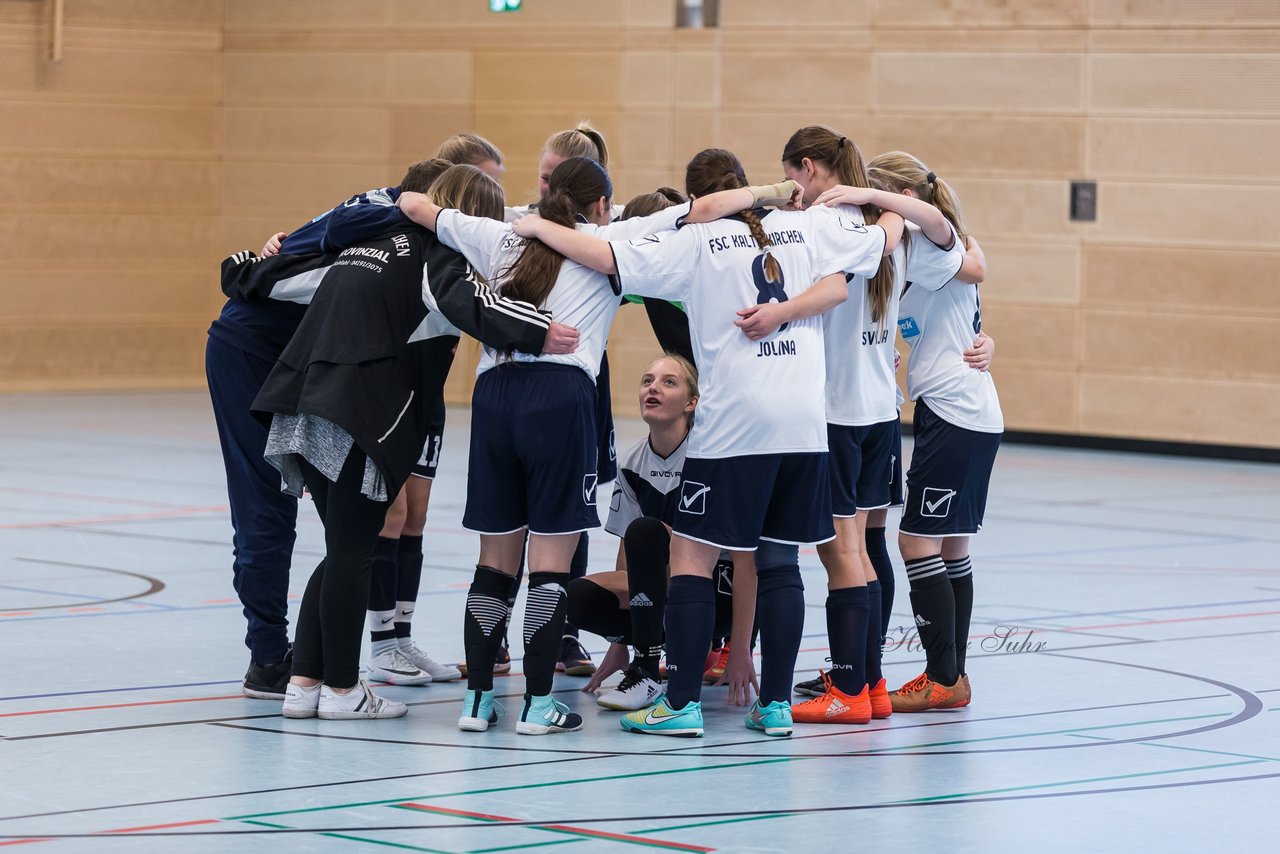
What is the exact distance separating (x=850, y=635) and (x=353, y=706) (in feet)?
4.88

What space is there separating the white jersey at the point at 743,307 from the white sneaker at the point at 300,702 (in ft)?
4.43

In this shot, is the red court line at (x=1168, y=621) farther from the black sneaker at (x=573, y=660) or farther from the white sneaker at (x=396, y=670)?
the white sneaker at (x=396, y=670)

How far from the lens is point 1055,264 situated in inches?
603

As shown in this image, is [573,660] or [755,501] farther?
[573,660]

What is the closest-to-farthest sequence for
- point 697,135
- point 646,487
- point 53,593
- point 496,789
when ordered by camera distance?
point 496,789
point 646,487
point 53,593
point 697,135

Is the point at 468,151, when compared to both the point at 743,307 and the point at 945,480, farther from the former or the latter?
the point at 945,480

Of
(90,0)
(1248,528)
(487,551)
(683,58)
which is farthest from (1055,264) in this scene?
(487,551)

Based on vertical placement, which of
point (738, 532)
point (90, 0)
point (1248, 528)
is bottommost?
point (1248, 528)

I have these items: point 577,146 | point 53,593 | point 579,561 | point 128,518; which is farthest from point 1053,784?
point 128,518

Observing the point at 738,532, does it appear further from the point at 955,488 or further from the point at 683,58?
the point at 683,58

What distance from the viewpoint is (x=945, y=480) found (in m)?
5.95

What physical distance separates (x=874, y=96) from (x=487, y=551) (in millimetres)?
11161

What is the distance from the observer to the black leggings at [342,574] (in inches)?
214

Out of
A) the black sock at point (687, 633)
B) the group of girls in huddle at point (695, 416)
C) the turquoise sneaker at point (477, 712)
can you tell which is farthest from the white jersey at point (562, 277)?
the turquoise sneaker at point (477, 712)
